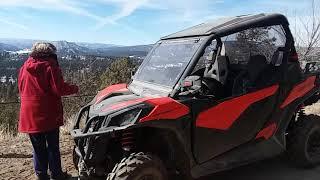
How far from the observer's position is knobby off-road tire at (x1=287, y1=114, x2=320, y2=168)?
5.55 m

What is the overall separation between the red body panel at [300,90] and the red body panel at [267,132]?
0.26m

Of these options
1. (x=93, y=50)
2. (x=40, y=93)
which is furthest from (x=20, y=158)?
(x=93, y=50)

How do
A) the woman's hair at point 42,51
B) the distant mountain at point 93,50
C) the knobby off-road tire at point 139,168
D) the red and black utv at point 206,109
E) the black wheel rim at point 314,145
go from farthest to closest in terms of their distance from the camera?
the distant mountain at point 93,50 → the black wheel rim at point 314,145 → the woman's hair at point 42,51 → the red and black utv at point 206,109 → the knobby off-road tire at point 139,168

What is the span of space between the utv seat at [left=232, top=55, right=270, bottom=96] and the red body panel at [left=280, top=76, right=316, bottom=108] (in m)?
0.43

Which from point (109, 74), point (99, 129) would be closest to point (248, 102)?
point (99, 129)

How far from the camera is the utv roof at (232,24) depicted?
4.99m

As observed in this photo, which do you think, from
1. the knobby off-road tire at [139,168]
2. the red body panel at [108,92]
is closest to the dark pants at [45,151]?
the red body panel at [108,92]

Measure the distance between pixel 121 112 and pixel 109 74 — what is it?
86.0ft

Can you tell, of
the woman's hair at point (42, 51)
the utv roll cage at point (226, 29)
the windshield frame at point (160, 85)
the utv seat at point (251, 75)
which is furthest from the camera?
the woman's hair at point (42, 51)

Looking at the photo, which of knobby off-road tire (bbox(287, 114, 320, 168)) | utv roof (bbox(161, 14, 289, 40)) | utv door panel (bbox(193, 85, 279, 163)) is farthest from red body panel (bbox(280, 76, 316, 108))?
utv roof (bbox(161, 14, 289, 40))

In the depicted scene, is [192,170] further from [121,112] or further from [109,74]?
[109,74]

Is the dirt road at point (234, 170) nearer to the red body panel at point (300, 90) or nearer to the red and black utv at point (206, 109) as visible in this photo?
the red and black utv at point (206, 109)

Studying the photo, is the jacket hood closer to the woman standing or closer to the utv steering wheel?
the woman standing

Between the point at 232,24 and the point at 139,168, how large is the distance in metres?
1.96
